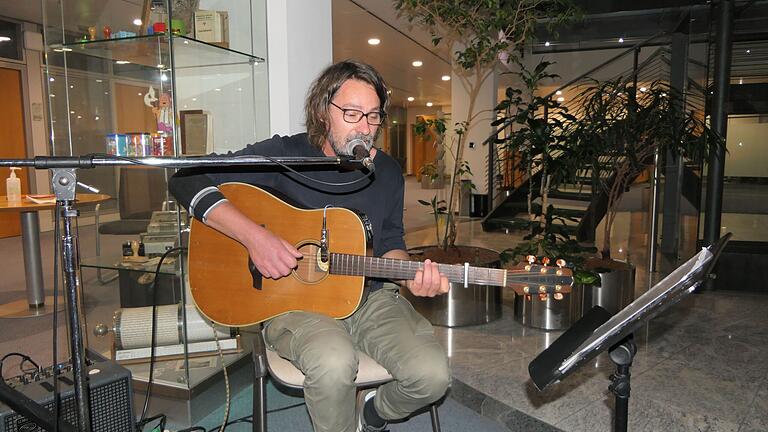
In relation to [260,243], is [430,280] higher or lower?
lower

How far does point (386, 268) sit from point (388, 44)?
7.03m

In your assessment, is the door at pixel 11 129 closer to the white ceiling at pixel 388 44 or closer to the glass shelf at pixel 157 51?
the white ceiling at pixel 388 44

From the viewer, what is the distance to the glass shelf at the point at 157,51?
2172mm

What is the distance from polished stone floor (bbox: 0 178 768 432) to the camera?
2.19m

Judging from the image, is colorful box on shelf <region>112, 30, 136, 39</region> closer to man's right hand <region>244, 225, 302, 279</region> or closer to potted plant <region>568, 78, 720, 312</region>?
man's right hand <region>244, 225, 302, 279</region>

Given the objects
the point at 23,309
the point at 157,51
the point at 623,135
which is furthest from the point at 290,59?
the point at 23,309

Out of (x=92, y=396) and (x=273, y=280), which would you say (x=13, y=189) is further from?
(x=273, y=280)

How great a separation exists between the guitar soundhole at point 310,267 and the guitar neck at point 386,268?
0.05 m

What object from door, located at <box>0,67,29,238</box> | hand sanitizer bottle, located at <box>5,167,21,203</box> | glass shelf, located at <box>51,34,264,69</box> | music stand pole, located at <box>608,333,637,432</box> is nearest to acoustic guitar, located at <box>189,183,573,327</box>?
music stand pole, located at <box>608,333,637,432</box>

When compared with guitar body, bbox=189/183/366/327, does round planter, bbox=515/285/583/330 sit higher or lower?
lower

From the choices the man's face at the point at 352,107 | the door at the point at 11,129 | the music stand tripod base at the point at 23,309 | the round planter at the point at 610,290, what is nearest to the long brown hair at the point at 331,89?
the man's face at the point at 352,107

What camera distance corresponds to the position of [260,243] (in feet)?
5.32

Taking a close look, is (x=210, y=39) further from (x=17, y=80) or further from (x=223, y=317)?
(x=17, y=80)

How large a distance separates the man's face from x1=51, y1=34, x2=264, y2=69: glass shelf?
0.75 metres
